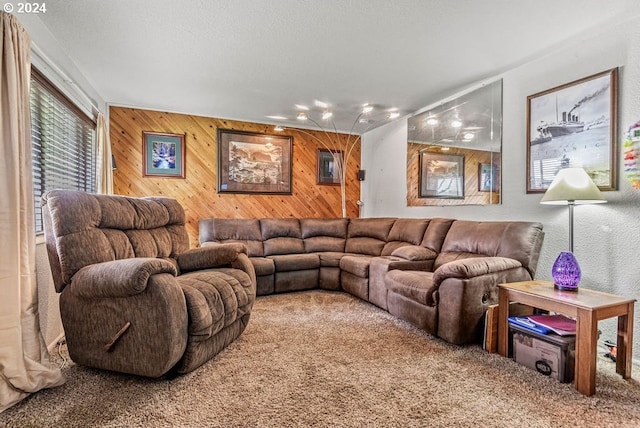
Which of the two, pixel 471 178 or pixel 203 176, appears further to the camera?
pixel 203 176

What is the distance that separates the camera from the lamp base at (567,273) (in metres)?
2.06

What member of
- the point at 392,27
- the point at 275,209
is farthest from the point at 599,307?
the point at 275,209

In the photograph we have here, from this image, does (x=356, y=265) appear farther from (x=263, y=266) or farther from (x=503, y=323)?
(x=503, y=323)

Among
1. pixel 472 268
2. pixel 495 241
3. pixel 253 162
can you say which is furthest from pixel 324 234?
pixel 472 268

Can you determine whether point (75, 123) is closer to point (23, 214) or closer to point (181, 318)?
point (23, 214)

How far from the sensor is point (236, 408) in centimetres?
156

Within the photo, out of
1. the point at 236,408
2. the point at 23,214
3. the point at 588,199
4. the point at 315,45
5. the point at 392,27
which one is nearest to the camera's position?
the point at 236,408

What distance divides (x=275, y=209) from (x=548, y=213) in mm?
3324

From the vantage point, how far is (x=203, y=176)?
436cm

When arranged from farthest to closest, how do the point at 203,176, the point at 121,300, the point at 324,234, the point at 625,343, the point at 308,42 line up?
the point at 324,234
the point at 203,176
the point at 308,42
the point at 625,343
the point at 121,300

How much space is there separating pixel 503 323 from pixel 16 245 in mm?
2892

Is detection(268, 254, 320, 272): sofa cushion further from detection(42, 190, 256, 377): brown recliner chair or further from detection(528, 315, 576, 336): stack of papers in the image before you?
detection(528, 315, 576, 336): stack of papers

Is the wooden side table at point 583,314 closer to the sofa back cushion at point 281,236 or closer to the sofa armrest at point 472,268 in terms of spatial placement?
the sofa armrest at point 472,268

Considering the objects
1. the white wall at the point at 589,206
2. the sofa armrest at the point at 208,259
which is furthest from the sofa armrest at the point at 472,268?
the sofa armrest at the point at 208,259
